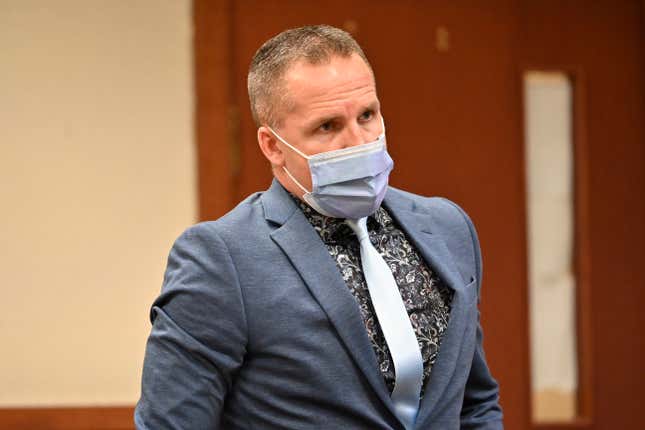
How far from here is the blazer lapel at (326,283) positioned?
1.42 m

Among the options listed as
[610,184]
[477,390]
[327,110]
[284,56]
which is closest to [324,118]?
[327,110]

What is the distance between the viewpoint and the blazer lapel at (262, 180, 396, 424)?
142 cm

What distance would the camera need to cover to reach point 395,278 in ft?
4.99

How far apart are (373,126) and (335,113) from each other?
86 millimetres

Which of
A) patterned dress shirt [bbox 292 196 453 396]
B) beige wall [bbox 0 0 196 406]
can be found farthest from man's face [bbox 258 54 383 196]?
beige wall [bbox 0 0 196 406]

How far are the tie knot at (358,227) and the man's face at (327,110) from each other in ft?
0.30

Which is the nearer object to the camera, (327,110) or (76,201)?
(327,110)

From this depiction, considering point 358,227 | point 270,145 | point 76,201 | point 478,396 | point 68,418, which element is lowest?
point 68,418

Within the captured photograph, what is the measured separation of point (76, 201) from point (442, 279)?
1617mm

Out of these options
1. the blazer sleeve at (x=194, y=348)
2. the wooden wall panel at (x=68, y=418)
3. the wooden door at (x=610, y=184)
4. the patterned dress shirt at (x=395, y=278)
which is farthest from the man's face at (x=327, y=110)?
the wooden door at (x=610, y=184)

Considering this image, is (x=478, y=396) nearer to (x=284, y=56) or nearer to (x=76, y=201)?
(x=284, y=56)

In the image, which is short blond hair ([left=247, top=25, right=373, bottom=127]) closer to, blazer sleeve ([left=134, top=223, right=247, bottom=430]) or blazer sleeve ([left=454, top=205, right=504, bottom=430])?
blazer sleeve ([left=134, top=223, right=247, bottom=430])

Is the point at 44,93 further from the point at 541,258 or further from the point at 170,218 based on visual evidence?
the point at 541,258

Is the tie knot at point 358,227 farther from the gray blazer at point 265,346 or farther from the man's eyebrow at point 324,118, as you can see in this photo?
the man's eyebrow at point 324,118
